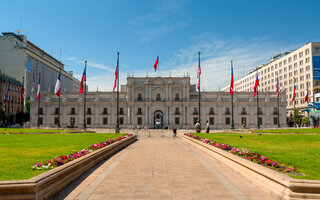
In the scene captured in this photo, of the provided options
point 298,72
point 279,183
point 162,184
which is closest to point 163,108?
point 298,72

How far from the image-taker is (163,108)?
63062 mm

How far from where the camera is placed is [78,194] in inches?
261

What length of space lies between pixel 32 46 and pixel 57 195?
9753cm

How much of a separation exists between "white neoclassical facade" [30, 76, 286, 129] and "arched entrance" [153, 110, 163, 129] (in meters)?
0.53

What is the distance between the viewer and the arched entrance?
63.9 m

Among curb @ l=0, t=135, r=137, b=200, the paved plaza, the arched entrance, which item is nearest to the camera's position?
curb @ l=0, t=135, r=137, b=200

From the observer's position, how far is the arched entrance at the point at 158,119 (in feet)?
210

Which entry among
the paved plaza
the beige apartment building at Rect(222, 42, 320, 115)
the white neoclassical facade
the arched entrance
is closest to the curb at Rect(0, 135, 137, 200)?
the paved plaza

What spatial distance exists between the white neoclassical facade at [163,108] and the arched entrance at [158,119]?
0.53m

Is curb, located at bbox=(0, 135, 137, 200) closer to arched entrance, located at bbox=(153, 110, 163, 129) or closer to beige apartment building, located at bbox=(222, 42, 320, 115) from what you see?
arched entrance, located at bbox=(153, 110, 163, 129)

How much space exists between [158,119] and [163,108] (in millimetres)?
6641

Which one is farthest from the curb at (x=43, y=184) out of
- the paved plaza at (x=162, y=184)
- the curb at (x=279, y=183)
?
the curb at (x=279, y=183)

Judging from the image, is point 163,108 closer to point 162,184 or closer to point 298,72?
point 298,72

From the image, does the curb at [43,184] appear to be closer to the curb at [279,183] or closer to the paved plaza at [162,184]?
the paved plaza at [162,184]
